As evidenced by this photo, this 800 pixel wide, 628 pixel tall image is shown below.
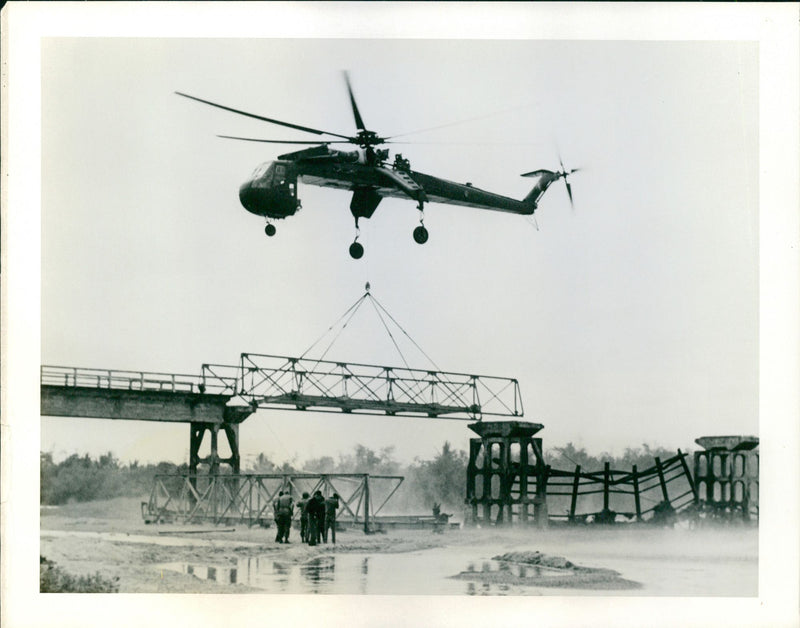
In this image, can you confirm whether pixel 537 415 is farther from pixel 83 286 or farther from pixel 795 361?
pixel 83 286

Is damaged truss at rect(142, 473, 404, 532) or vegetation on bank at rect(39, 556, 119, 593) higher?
damaged truss at rect(142, 473, 404, 532)

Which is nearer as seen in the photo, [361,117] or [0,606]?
[0,606]

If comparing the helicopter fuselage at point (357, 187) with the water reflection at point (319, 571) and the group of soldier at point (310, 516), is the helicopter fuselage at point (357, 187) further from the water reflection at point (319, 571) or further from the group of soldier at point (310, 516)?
the water reflection at point (319, 571)

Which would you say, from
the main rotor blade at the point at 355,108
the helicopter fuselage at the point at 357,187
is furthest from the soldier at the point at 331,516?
the main rotor blade at the point at 355,108

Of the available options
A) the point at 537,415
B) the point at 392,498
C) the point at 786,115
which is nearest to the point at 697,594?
the point at 537,415

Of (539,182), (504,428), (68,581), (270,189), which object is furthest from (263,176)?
(68,581)

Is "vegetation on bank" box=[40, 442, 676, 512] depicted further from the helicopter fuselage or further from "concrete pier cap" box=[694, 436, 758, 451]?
the helicopter fuselage

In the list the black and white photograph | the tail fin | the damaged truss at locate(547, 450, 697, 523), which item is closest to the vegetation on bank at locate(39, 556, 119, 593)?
the black and white photograph
